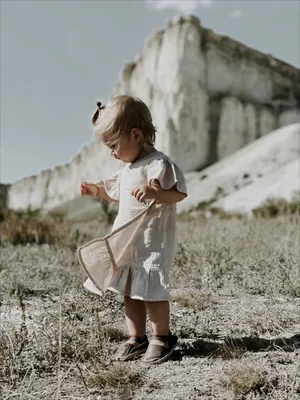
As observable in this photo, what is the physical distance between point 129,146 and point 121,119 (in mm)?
139

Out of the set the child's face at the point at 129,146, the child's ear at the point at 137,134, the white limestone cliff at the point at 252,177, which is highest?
the white limestone cliff at the point at 252,177

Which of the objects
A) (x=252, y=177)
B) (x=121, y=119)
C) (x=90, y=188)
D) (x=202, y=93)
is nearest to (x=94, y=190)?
(x=90, y=188)

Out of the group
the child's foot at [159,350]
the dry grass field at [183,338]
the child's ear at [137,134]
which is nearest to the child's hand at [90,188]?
the child's ear at [137,134]

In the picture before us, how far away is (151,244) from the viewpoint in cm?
211

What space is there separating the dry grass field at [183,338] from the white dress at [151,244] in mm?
252

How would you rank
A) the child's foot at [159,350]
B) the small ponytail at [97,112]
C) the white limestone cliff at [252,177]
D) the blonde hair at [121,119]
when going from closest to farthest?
the child's foot at [159,350]
the blonde hair at [121,119]
the small ponytail at [97,112]
the white limestone cliff at [252,177]

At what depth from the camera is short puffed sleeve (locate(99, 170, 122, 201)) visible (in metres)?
2.47

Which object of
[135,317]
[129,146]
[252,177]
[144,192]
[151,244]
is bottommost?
[135,317]

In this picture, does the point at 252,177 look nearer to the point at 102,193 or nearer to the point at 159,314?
the point at 102,193

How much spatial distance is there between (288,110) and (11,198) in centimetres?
3573

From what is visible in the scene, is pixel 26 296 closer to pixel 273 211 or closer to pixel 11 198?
pixel 273 211

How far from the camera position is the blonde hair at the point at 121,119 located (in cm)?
213

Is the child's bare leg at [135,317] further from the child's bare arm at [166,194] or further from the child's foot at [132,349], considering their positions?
the child's bare arm at [166,194]

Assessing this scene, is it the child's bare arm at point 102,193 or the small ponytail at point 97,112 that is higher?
the small ponytail at point 97,112
